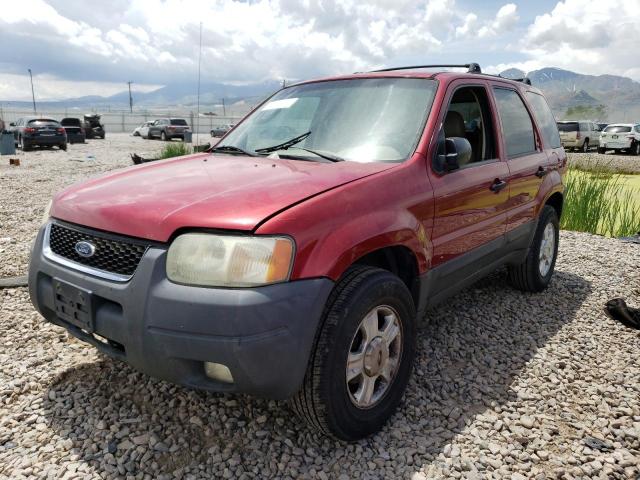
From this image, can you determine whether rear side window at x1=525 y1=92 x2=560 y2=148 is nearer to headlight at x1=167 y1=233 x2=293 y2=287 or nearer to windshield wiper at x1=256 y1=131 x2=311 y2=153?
windshield wiper at x1=256 y1=131 x2=311 y2=153

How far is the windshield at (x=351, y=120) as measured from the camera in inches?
109

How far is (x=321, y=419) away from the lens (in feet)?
7.03

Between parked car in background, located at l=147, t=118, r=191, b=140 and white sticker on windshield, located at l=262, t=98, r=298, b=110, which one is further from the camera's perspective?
parked car in background, located at l=147, t=118, r=191, b=140

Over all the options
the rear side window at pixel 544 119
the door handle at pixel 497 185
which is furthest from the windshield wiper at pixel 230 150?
the rear side window at pixel 544 119

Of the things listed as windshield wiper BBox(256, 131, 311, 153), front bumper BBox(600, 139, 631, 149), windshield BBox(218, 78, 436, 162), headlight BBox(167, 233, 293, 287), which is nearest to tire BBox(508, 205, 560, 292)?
windshield BBox(218, 78, 436, 162)

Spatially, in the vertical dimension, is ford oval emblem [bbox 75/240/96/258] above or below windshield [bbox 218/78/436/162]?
below

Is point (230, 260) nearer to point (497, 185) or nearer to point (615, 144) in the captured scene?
point (497, 185)

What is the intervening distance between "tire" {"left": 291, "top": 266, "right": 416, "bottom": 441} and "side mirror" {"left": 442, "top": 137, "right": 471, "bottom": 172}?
81 centimetres

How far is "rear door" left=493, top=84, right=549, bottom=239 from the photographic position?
143 inches

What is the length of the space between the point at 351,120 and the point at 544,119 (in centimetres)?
234

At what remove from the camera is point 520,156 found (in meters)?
3.81

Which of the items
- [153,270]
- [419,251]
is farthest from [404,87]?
[153,270]

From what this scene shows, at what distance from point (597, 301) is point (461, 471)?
9.52 ft

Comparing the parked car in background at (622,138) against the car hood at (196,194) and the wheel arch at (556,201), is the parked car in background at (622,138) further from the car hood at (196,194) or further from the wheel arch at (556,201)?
the car hood at (196,194)
